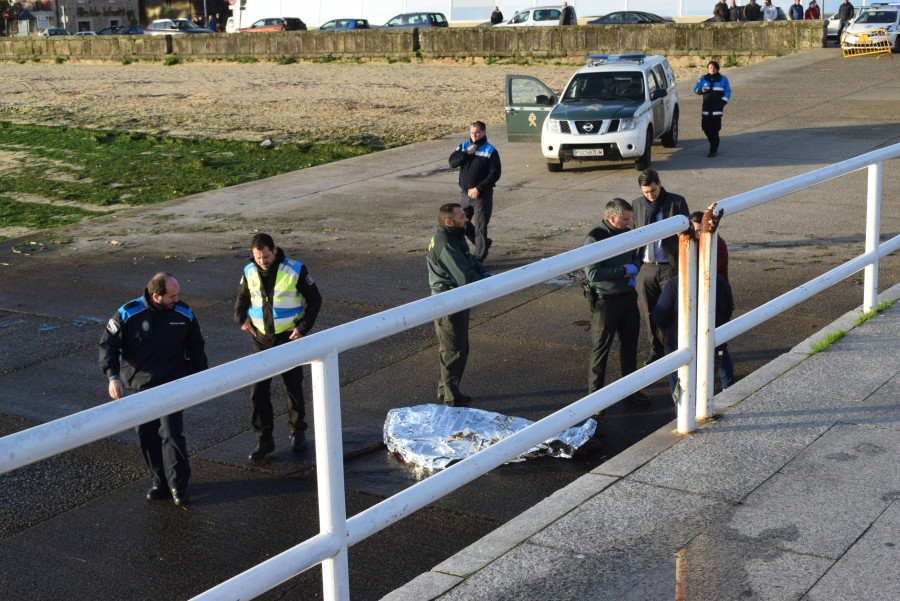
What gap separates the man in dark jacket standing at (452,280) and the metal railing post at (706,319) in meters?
2.80

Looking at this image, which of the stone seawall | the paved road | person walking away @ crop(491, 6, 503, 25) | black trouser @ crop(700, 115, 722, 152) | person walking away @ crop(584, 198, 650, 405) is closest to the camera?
the paved road

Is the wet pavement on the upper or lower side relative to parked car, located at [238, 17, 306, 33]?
lower

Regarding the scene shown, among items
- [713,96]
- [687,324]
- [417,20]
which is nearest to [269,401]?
[687,324]

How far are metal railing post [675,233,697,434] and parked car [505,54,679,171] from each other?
14142 mm

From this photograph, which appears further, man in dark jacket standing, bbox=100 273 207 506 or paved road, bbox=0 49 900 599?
man in dark jacket standing, bbox=100 273 207 506

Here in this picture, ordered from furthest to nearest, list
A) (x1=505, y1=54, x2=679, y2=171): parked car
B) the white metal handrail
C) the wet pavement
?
(x1=505, y1=54, x2=679, y2=171): parked car < the white metal handrail < the wet pavement

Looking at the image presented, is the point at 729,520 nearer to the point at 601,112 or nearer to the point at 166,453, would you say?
the point at 166,453

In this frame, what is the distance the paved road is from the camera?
5844 mm

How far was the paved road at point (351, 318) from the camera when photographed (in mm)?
5844

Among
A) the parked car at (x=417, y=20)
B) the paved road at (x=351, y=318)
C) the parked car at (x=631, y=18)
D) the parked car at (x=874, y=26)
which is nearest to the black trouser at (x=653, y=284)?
the paved road at (x=351, y=318)

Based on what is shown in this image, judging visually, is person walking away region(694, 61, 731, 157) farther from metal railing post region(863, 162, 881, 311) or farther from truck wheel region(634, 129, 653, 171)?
metal railing post region(863, 162, 881, 311)

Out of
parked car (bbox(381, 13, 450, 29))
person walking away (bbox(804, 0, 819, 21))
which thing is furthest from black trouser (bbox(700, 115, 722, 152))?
parked car (bbox(381, 13, 450, 29))

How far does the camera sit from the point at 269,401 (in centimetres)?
727

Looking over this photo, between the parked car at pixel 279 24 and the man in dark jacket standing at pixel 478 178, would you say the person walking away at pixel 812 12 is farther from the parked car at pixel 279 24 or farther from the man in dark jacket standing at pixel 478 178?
the man in dark jacket standing at pixel 478 178
